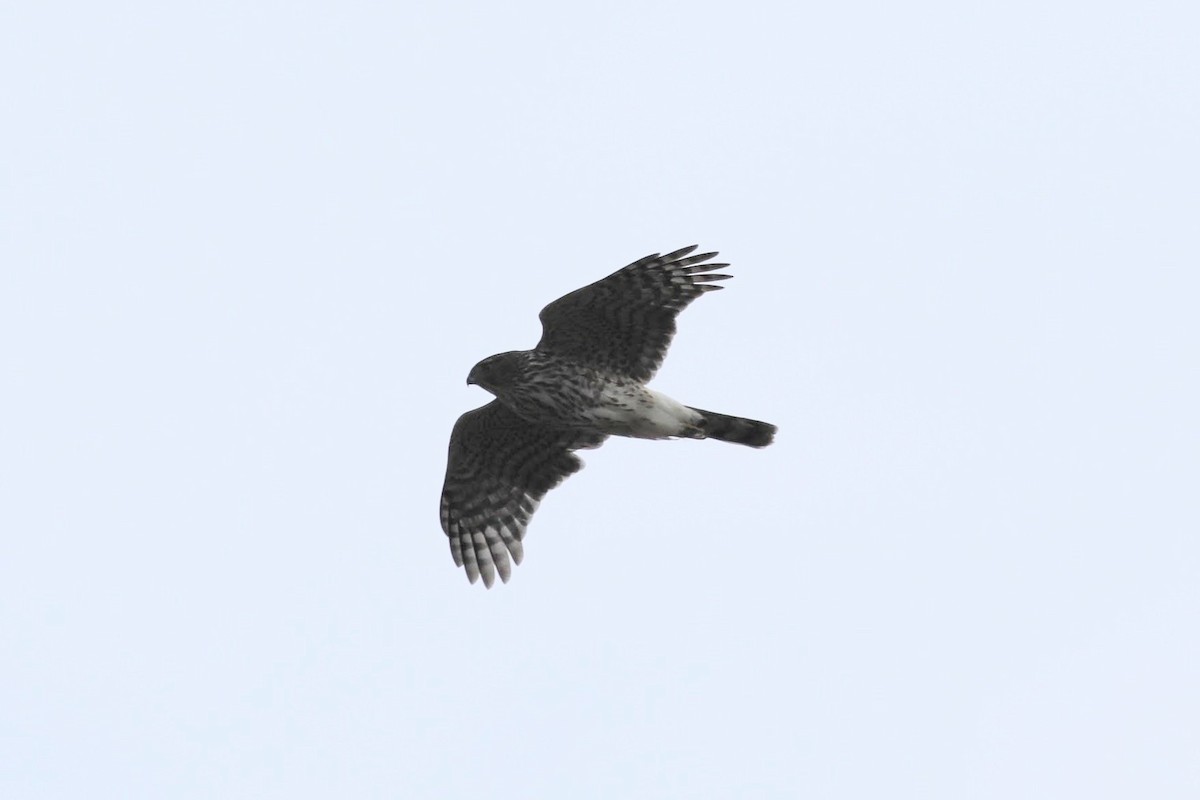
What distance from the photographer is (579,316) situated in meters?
12.7

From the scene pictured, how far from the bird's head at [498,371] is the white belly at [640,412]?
647mm

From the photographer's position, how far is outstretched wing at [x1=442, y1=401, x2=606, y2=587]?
45.3 feet

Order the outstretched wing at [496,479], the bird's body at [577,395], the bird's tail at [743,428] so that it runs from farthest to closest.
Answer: the outstretched wing at [496,479], the bird's tail at [743,428], the bird's body at [577,395]

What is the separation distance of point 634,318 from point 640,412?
71 centimetres

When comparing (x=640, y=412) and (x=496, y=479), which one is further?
(x=496, y=479)

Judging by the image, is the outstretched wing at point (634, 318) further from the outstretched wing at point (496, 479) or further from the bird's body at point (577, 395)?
the outstretched wing at point (496, 479)

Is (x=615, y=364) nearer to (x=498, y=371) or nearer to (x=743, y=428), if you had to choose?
(x=498, y=371)

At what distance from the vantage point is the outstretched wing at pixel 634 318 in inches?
500

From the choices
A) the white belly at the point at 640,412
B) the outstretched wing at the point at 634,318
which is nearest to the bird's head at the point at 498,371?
the outstretched wing at the point at 634,318

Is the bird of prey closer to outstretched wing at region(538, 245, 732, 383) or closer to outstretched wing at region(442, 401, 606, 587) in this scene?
outstretched wing at region(538, 245, 732, 383)

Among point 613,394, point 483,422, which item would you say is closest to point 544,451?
point 483,422

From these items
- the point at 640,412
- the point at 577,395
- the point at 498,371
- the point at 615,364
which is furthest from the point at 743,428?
the point at 498,371

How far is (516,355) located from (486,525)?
2082mm

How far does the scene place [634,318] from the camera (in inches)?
504
